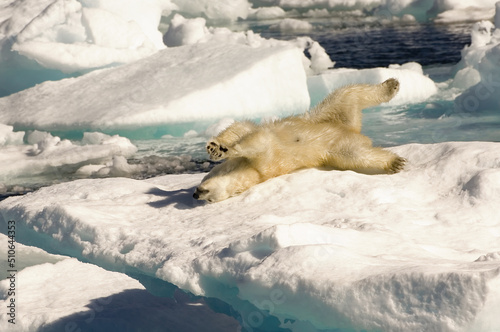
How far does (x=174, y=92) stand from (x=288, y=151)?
6.28 meters

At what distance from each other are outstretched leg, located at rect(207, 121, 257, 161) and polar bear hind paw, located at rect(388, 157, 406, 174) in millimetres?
861

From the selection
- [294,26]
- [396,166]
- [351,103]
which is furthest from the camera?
[294,26]

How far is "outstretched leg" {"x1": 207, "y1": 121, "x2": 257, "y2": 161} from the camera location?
11.6ft

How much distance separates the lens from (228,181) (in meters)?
3.79

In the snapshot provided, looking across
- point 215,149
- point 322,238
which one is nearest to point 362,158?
point 215,149

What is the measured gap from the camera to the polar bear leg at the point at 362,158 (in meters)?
3.87

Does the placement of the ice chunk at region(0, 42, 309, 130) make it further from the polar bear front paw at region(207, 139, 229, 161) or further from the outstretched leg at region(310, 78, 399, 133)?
the polar bear front paw at region(207, 139, 229, 161)

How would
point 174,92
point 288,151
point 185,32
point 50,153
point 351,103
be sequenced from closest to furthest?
point 288,151 < point 351,103 < point 50,153 < point 174,92 < point 185,32

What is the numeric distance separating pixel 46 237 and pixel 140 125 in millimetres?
6050

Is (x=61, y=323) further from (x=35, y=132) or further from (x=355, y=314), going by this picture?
(x=35, y=132)

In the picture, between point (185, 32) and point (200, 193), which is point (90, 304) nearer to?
point (200, 193)

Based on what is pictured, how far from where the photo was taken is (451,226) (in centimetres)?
320

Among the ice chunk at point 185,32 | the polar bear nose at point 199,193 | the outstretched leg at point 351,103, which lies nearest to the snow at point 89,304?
the polar bear nose at point 199,193

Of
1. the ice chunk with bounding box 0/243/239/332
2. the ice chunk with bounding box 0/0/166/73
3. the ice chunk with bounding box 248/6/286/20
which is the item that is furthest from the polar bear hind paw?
the ice chunk with bounding box 248/6/286/20
